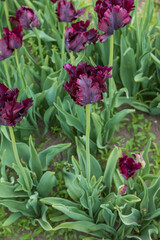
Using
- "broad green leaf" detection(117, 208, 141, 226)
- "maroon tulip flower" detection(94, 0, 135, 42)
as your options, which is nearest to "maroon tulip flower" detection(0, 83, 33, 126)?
"maroon tulip flower" detection(94, 0, 135, 42)

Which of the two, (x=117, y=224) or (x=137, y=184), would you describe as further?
(x=117, y=224)

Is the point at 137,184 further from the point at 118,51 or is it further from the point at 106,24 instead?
the point at 118,51

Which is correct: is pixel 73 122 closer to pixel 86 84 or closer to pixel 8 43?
pixel 8 43

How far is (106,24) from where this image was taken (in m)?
1.79

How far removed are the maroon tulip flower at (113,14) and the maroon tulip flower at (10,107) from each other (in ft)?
2.06

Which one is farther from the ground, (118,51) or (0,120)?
(0,120)

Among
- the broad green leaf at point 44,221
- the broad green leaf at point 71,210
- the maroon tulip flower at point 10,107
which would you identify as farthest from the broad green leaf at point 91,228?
the maroon tulip flower at point 10,107

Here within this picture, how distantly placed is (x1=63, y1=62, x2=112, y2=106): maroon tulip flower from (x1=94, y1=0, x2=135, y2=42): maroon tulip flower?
42 cm

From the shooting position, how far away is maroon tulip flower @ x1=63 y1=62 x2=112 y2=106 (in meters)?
1.40

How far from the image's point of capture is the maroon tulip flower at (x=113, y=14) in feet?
5.78

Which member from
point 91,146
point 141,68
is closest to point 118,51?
point 141,68

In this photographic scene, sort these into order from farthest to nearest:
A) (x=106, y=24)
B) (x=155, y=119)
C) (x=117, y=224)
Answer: (x=155, y=119)
(x=117, y=224)
(x=106, y=24)

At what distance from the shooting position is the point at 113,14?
177 centimetres

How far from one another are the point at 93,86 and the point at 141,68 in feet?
4.42
